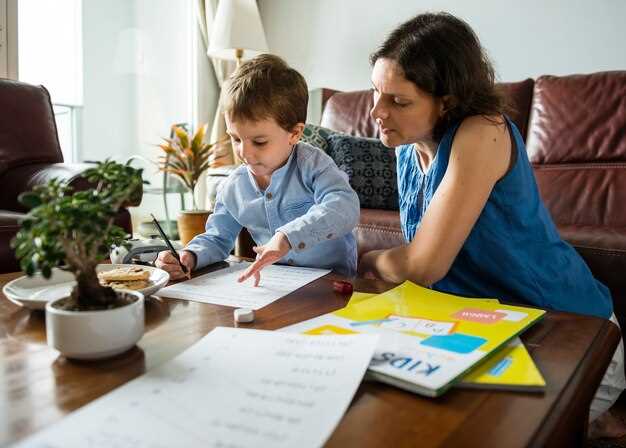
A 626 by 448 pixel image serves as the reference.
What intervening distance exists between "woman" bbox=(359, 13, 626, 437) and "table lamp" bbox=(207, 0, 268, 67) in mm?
2327

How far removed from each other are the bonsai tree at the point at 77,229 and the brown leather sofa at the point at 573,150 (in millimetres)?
1456

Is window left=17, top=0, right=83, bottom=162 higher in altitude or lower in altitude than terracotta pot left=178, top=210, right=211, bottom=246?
higher

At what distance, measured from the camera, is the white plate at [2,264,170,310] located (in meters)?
0.73

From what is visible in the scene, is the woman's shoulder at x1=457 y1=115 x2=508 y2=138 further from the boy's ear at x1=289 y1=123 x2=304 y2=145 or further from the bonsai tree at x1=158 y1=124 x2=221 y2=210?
the bonsai tree at x1=158 y1=124 x2=221 y2=210

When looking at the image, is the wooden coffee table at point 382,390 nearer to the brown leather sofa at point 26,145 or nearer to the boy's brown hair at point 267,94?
the boy's brown hair at point 267,94

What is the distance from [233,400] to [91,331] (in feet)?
0.58

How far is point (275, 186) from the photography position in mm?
1216

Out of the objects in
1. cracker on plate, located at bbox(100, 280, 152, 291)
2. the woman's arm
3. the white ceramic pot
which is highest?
the woman's arm

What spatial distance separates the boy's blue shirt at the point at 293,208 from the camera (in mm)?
1098

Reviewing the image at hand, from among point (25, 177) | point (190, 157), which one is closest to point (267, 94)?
point (25, 177)

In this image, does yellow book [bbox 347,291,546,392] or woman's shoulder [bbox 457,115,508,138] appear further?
woman's shoulder [bbox 457,115,508,138]

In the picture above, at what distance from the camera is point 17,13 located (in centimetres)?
288

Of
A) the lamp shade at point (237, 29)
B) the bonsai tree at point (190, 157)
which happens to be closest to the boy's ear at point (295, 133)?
the bonsai tree at point (190, 157)

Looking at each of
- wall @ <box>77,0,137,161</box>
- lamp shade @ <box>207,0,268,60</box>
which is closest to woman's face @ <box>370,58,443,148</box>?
lamp shade @ <box>207,0,268,60</box>
